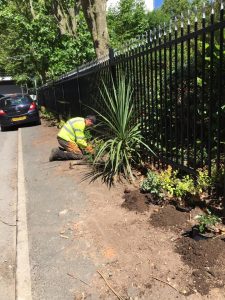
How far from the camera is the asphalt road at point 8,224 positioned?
358 centimetres

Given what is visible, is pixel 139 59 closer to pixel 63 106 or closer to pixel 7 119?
pixel 63 106

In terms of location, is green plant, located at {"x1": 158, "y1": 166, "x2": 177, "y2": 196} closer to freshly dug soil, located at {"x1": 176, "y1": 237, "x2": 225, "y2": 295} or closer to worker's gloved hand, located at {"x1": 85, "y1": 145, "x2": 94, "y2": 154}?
freshly dug soil, located at {"x1": 176, "y1": 237, "x2": 225, "y2": 295}

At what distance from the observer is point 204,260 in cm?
319

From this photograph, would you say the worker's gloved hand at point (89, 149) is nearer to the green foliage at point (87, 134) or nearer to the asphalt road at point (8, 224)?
the green foliage at point (87, 134)

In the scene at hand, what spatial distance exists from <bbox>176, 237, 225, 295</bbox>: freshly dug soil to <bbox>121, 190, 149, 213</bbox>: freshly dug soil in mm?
964

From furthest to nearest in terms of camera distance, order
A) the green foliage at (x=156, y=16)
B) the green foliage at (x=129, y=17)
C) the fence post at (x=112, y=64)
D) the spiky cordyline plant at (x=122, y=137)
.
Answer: the green foliage at (x=156, y=16)
the green foliage at (x=129, y=17)
the fence post at (x=112, y=64)
the spiky cordyline plant at (x=122, y=137)

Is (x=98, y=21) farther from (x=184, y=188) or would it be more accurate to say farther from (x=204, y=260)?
(x=204, y=260)

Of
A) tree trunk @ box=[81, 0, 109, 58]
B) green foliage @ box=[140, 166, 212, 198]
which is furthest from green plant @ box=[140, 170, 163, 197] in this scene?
tree trunk @ box=[81, 0, 109, 58]

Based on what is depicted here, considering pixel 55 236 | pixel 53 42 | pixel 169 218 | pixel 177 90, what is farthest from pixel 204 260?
pixel 53 42

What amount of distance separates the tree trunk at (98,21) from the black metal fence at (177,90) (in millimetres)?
2896

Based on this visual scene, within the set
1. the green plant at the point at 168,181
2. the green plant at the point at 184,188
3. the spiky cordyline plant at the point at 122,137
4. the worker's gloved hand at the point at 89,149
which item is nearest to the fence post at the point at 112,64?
the spiky cordyline plant at the point at 122,137

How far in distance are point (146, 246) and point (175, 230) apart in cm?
40

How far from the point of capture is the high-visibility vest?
761 centimetres

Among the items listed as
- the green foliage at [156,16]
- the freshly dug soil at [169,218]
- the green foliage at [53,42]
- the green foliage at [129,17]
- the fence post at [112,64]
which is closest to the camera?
the freshly dug soil at [169,218]
